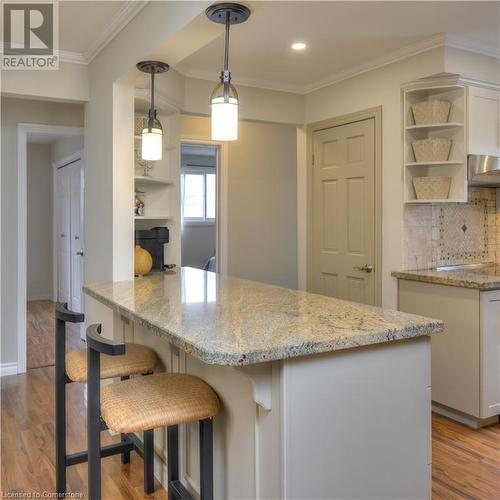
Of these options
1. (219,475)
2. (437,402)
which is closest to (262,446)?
(219,475)

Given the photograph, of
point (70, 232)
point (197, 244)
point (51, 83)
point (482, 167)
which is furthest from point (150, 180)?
point (197, 244)

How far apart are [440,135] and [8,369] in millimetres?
3884

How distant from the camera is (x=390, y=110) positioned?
3572 millimetres

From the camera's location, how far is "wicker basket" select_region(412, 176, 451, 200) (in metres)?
3.39

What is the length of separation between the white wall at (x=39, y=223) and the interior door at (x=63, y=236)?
2.44ft

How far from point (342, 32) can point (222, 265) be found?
273 centimetres

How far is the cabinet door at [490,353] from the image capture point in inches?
119

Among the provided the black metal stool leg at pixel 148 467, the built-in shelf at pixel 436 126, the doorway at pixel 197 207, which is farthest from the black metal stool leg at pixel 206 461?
the doorway at pixel 197 207

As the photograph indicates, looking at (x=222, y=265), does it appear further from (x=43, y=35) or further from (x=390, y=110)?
(x=43, y=35)

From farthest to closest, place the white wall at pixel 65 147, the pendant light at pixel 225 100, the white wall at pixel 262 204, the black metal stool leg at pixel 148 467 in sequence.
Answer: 1. the white wall at pixel 65 147
2. the white wall at pixel 262 204
3. the black metal stool leg at pixel 148 467
4. the pendant light at pixel 225 100

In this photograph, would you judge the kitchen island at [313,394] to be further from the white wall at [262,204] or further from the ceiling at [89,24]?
the white wall at [262,204]

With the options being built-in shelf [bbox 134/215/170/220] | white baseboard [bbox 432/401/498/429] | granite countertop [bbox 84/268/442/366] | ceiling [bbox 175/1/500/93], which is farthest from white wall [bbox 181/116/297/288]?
granite countertop [bbox 84/268/442/366]

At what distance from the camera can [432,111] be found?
11.0 feet

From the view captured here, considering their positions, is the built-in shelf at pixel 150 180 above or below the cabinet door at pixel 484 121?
below
